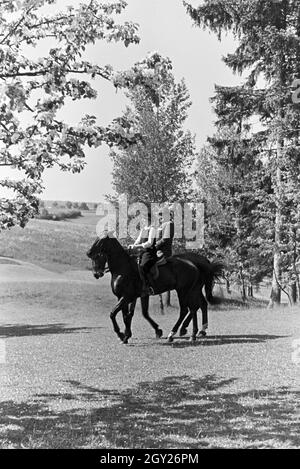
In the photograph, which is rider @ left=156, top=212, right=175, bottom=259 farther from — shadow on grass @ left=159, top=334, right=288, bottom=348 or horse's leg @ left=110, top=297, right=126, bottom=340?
shadow on grass @ left=159, top=334, right=288, bottom=348

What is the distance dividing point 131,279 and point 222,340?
2804mm

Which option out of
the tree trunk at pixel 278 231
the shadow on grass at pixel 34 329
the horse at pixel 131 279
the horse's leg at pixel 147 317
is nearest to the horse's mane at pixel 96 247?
the horse at pixel 131 279

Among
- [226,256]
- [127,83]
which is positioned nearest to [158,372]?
[127,83]

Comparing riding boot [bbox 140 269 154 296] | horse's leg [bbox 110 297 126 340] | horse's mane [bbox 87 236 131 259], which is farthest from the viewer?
riding boot [bbox 140 269 154 296]

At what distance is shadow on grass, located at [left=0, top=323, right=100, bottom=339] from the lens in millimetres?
17766

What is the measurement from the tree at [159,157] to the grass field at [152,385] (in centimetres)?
399

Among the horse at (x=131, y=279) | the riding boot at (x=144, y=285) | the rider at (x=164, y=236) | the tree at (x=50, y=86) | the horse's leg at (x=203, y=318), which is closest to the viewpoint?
the tree at (x=50, y=86)

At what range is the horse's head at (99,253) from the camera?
1248cm

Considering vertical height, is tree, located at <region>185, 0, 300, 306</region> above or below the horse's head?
above

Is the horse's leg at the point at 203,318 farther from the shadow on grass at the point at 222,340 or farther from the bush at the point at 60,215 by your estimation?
the bush at the point at 60,215

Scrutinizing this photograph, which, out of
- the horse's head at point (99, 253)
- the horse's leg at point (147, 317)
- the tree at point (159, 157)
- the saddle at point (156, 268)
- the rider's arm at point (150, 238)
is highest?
the tree at point (159, 157)

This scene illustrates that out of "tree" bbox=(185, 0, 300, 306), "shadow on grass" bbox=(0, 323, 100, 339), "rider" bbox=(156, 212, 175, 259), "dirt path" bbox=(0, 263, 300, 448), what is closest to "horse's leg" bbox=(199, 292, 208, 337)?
"dirt path" bbox=(0, 263, 300, 448)

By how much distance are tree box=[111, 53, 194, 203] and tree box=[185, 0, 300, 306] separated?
600cm

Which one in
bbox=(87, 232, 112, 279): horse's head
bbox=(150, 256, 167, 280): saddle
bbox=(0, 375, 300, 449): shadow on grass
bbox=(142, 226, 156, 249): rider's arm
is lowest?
bbox=(0, 375, 300, 449): shadow on grass
